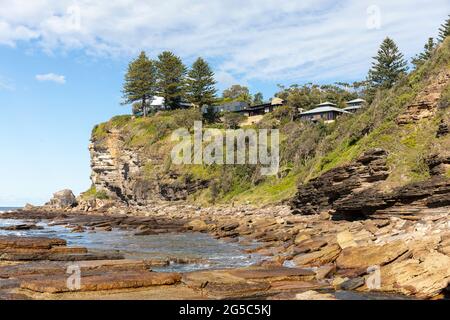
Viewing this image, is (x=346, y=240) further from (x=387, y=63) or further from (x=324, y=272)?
(x=387, y=63)

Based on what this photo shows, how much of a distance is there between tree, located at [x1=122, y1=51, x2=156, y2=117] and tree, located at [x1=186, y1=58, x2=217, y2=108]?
30.4 ft

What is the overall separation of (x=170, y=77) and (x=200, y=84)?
26.8 feet

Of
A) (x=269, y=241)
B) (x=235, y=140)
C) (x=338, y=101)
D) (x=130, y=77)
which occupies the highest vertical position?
(x=130, y=77)

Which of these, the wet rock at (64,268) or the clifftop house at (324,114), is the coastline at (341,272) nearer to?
the wet rock at (64,268)

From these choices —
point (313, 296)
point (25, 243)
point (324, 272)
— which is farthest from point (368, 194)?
point (25, 243)

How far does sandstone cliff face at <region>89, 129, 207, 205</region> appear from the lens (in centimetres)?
7619

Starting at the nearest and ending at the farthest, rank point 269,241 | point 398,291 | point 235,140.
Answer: point 398,291
point 269,241
point 235,140

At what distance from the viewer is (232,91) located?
452ft

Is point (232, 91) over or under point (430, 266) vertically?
over

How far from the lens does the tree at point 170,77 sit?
9794cm
